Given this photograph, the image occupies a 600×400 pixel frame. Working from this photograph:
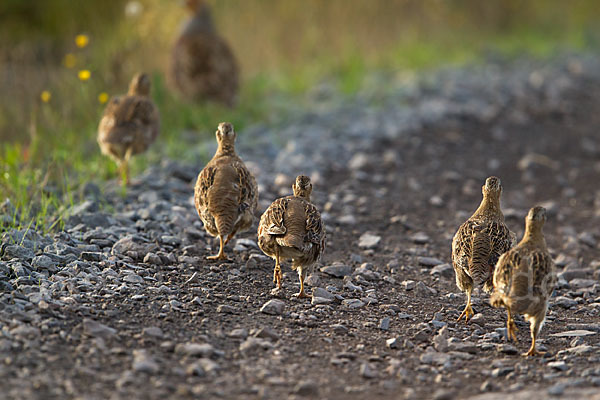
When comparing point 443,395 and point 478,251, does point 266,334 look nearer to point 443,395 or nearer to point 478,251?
point 443,395

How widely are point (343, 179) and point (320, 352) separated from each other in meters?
4.26

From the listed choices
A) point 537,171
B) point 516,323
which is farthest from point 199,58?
point 516,323

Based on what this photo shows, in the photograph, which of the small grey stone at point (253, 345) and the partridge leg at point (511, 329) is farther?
the partridge leg at point (511, 329)

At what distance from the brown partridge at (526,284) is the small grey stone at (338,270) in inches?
57.0

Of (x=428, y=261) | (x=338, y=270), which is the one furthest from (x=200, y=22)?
(x=338, y=270)


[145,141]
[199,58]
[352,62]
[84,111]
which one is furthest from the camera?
[352,62]

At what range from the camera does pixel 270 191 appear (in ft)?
26.5

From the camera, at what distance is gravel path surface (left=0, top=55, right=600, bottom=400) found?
4.32 m

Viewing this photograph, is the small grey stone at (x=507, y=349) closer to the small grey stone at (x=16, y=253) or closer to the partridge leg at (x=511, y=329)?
the partridge leg at (x=511, y=329)

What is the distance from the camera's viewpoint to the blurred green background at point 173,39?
8297mm

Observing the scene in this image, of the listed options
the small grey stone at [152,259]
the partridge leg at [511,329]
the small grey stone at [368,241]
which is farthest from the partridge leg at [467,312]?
the small grey stone at [152,259]

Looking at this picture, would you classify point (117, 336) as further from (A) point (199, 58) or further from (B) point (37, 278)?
(A) point (199, 58)

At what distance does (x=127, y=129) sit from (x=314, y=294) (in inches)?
114

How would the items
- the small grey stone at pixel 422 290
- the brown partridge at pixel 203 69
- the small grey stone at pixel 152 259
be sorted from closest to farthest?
the small grey stone at pixel 152 259, the small grey stone at pixel 422 290, the brown partridge at pixel 203 69
